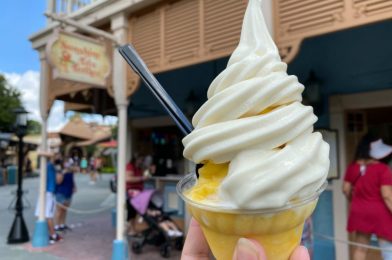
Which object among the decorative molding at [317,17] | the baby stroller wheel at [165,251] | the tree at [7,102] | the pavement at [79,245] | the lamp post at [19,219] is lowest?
the pavement at [79,245]

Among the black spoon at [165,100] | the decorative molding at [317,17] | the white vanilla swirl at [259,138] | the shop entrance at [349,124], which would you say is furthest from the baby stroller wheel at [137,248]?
the white vanilla swirl at [259,138]

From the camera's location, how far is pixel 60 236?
687cm

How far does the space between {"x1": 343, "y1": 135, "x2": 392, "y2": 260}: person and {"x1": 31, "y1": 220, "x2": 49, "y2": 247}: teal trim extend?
212 inches

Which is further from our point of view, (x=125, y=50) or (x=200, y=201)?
(x=125, y=50)

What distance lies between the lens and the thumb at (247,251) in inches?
43.1

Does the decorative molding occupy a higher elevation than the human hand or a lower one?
higher

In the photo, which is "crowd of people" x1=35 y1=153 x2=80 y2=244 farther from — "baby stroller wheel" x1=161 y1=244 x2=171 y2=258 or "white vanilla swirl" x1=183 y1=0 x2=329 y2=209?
"white vanilla swirl" x1=183 y1=0 x2=329 y2=209

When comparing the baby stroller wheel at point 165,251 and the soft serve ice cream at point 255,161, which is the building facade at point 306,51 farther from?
the baby stroller wheel at point 165,251

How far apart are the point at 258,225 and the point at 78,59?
4.37 m

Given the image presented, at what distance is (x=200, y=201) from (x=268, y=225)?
0.26m

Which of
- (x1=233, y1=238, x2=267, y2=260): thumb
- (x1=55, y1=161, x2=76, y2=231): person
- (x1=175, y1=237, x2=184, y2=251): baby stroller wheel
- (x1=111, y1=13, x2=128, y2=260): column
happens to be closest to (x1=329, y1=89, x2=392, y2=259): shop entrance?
(x1=175, y1=237, x2=184, y2=251): baby stroller wheel

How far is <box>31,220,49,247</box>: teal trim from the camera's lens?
6215 millimetres

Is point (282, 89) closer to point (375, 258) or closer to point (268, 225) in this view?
point (268, 225)

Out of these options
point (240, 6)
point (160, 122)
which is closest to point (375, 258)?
point (240, 6)
